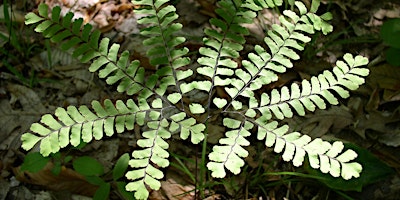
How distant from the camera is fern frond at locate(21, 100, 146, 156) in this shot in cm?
147

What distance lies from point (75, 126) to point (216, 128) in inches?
35.3

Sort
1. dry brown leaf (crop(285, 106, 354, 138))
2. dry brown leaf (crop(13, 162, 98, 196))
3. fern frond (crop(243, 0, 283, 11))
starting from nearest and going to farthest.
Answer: fern frond (crop(243, 0, 283, 11)) < dry brown leaf (crop(13, 162, 98, 196)) < dry brown leaf (crop(285, 106, 354, 138))

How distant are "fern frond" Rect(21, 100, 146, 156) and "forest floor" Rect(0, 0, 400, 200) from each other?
364 millimetres

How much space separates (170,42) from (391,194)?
1163 mm

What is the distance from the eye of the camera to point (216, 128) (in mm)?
2271

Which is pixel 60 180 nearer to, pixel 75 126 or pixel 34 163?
pixel 34 163

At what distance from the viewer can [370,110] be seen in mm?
2338

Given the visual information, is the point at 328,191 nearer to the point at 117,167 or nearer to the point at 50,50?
the point at 117,167

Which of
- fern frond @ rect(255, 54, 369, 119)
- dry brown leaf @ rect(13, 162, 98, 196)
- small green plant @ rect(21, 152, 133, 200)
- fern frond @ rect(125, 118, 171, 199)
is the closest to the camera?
fern frond @ rect(125, 118, 171, 199)

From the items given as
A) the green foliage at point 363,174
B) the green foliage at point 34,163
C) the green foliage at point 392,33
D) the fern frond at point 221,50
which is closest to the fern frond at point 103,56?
the fern frond at point 221,50

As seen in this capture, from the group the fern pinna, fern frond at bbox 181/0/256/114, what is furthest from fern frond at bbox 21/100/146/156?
fern frond at bbox 181/0/256/114

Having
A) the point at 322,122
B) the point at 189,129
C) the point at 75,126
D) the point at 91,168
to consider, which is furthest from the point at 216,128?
the point at 75,126

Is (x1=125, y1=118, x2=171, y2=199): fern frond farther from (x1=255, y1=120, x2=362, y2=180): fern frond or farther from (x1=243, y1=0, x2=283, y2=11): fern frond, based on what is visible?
(x1=243, y1=0, x2=283, y2=11): fern frond

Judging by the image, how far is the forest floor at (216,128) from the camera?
2.09 meters
